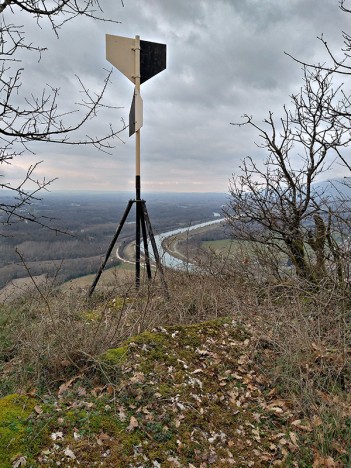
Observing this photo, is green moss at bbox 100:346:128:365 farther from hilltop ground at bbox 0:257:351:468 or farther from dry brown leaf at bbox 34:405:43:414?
dry brown leaf at bbox 34:405:43:414

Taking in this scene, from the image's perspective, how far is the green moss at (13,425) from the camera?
191 centimetres

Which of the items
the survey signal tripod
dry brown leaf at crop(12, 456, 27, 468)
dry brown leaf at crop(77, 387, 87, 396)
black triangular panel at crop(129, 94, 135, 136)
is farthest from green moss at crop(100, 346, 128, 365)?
black triangular panel at crop(129, 94, 135, 136)

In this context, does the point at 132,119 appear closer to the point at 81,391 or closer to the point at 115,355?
the point at 115,355

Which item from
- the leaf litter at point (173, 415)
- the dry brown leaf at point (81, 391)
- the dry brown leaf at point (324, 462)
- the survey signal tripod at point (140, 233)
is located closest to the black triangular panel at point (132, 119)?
the survey signal tripod at point (140, 233)

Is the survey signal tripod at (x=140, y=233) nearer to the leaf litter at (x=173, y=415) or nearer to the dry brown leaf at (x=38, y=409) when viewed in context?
the leaf litter at (x=173, y=415)

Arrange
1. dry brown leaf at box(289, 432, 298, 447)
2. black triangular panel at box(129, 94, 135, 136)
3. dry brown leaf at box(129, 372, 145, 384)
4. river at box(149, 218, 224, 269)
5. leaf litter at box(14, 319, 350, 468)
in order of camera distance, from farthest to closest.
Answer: river at box(149, 218, 224, 269) → black triangular panel at box(129, 94, 135, 136) → dry brown leaf at box(129, 372, 145, 384) → dry brown leaf at box(289, 432, 298, 447) → leaf litter at box(14, 319, 350, 468)

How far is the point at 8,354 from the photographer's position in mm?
3859

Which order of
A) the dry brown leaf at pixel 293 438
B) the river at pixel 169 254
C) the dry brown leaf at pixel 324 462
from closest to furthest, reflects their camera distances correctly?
the dry brown leaf at pixel 324 462
the dry brown leaf at pixel 293 438
the river at pixel 169 254

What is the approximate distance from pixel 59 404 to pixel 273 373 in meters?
2.04

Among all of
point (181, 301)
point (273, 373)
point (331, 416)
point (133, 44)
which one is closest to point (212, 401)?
point (273, 373)

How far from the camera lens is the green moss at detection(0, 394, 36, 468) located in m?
1.91

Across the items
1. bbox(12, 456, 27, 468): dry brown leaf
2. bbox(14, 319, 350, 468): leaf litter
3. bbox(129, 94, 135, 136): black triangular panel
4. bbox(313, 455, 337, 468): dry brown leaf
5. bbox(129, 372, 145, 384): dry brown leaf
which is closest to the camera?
bbox(12, 456, 27, 468): dry brown leaf

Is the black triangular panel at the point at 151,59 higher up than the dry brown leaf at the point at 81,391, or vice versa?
the black triangular panel at the point at 151,59

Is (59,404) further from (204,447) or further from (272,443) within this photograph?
(272,443)
